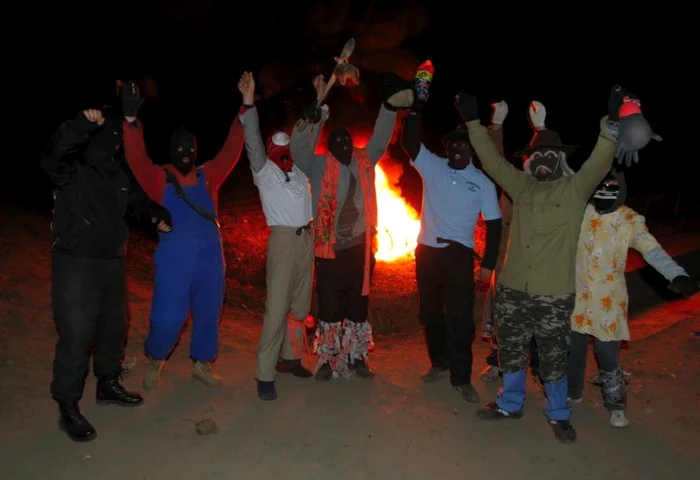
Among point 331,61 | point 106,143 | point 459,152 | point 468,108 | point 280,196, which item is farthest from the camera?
point 331,61

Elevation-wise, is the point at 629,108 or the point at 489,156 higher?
the point at 629,108

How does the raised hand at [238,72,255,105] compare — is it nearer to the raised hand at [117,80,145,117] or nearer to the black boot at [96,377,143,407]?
the raised hand at [117,80,145,117]

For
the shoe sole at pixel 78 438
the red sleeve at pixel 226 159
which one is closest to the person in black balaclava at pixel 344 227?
the red sleeve at pixel 226 159

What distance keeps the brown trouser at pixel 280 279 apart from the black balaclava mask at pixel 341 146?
721 millimetres

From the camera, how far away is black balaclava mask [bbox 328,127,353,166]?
6.11 metres

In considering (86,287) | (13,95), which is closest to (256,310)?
(86,287)

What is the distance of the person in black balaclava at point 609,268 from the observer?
17.6ft

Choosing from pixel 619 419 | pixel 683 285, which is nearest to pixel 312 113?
pixel 683 285

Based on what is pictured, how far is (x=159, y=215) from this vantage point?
546cm

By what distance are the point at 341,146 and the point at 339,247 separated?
91 cm

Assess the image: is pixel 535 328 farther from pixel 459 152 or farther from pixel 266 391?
pixel 266 391

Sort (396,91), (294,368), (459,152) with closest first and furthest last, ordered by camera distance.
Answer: (459,152), (396,91), (294,368)

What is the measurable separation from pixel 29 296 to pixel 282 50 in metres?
6.86

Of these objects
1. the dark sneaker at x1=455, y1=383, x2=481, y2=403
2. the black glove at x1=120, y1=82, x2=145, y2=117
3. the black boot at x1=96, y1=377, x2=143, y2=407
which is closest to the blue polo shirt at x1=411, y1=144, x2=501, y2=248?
the dark sneaker at x1=455, y1=383, x2=481, y2=403
